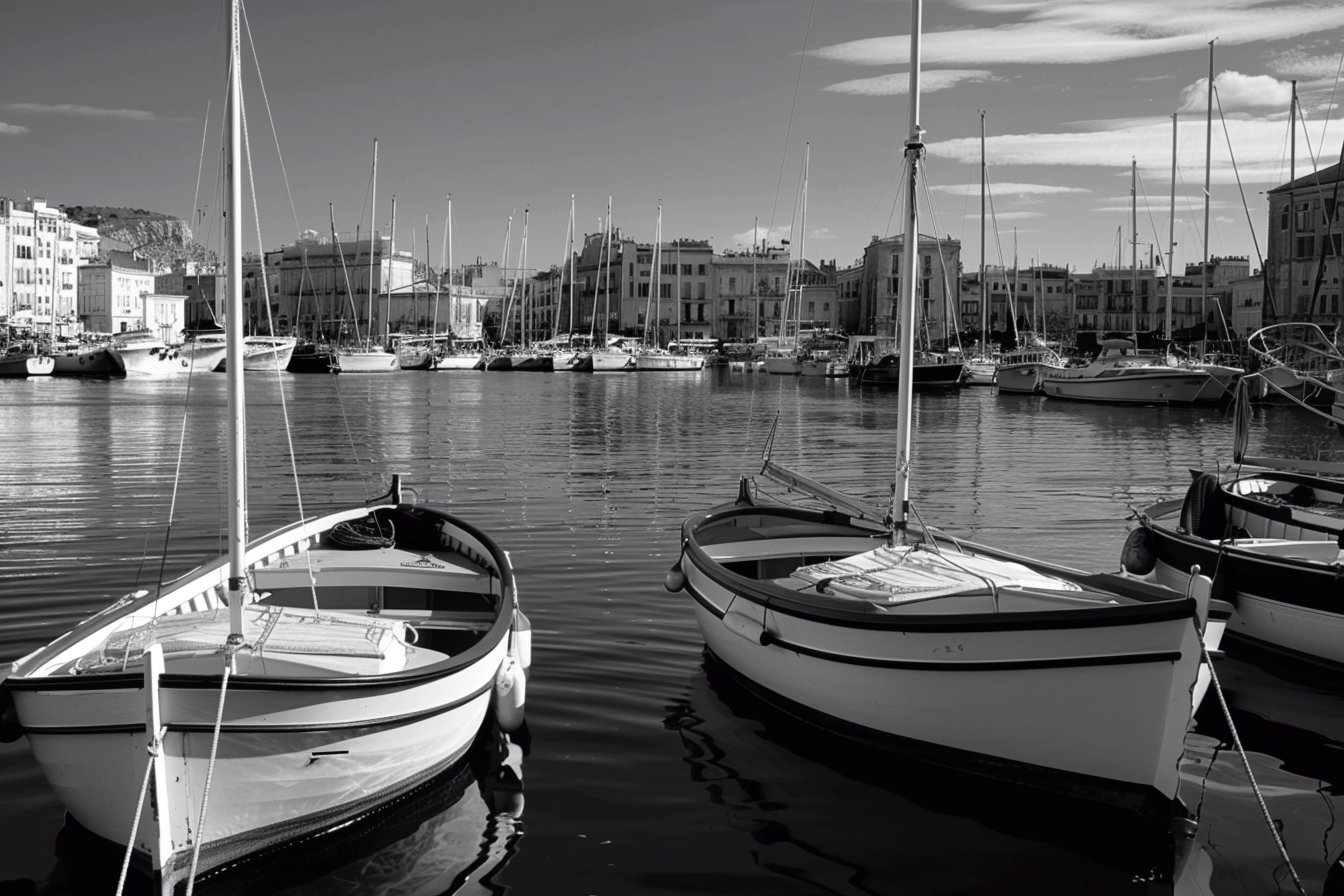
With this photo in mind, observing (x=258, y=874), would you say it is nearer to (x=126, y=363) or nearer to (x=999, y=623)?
(x=999, y=623)

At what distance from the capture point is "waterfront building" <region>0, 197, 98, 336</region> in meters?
136

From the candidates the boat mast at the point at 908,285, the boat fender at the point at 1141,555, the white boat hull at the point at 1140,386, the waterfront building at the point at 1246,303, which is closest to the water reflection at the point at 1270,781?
the boat fender at the point at 1141,555

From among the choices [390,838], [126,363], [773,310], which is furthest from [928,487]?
[773,310]

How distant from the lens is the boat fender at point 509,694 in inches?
380

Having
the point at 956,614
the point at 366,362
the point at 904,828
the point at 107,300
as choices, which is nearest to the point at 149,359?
the point at 366,362

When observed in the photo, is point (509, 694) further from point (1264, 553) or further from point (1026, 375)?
point (1026, 375)

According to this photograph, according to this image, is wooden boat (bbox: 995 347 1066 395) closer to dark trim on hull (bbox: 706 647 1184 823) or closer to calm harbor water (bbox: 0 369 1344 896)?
calm harbor water (bbox: 0 369 1344 896)

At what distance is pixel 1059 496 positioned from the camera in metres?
25.7

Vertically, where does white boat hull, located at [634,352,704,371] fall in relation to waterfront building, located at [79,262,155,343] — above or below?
below

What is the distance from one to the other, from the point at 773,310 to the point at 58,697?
483 ft

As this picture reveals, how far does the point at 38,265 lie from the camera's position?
143000mm

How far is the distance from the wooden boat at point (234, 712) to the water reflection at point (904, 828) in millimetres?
2303

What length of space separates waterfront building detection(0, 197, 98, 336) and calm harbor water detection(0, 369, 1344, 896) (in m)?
120

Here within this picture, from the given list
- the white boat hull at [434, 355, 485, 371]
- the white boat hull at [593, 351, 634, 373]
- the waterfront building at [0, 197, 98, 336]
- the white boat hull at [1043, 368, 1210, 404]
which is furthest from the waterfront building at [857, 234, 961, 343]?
the waterfront building at [0, 197, 98, 336]
